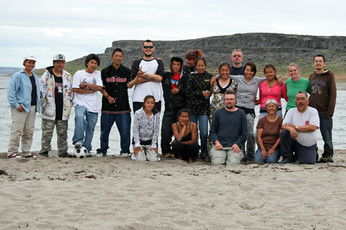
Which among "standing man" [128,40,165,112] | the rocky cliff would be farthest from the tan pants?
the rocky cliff

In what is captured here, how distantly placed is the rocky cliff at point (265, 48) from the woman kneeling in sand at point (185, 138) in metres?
75.7

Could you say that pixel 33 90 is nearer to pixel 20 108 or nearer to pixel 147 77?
pixel 20 108

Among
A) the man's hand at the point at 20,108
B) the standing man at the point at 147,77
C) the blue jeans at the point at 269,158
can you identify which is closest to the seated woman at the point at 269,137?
the blue jeans at the point at 269,158

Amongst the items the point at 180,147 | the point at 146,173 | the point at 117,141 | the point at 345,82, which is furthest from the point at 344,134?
the point at 345,82

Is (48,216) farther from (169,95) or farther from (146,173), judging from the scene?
(169,95)

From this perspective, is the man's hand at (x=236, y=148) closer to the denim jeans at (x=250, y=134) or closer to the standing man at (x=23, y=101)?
the denim jeans at (x=250, y=134)

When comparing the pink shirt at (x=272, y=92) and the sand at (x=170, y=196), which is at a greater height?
the pink shirt at (x=272, y=92)

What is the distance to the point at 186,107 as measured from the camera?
755 centimetres

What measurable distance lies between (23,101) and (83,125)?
1.13m

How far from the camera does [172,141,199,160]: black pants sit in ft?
24.1

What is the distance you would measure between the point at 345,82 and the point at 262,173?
173ft

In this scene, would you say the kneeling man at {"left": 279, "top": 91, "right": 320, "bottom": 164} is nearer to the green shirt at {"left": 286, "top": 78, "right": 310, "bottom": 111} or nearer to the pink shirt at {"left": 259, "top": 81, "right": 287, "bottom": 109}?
the green shirt at {"left": 286, "top": 78, "right": 310, "bottom": 111}

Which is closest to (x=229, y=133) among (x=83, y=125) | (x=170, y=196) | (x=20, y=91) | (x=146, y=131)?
(x=146, y=131)

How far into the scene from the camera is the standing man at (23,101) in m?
6.93
